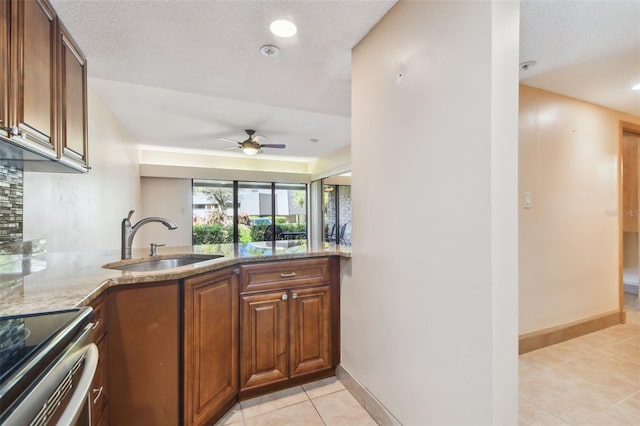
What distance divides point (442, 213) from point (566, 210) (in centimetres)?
213

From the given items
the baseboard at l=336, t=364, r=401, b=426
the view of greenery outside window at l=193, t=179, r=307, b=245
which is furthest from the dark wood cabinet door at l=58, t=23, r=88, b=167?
the view of greenery outside window at l=193, t=179, r=307, b=245

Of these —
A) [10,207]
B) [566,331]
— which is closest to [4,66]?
[10,207]

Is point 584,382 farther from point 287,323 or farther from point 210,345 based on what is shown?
A: point 210,345

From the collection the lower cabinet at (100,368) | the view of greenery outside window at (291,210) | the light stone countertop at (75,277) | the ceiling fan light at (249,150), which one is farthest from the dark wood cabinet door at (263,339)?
the view of greenery outside window at (291,210)

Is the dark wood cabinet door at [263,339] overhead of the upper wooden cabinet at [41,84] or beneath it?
beneath

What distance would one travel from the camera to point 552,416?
164cm

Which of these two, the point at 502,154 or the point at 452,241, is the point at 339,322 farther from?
the point at 502,154

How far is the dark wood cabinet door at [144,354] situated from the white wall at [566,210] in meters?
2.51

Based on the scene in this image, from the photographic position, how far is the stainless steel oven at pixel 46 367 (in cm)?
55

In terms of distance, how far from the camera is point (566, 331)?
2.55 m

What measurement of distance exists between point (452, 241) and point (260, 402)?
1.58 meters

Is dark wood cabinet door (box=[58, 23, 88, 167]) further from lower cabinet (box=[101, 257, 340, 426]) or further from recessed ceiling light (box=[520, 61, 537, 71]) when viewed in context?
recessed ceiling light (box=[520, 61, 537, 71])

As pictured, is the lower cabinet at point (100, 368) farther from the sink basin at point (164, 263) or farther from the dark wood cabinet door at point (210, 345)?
the sink basin at point (164, 263)

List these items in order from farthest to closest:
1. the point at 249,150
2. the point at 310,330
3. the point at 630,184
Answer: the point at 249,150
the point at 630,184
the point at 310,330
